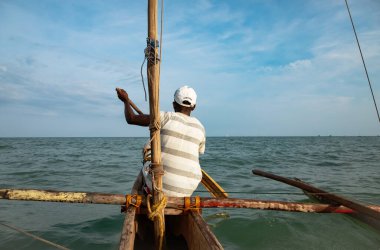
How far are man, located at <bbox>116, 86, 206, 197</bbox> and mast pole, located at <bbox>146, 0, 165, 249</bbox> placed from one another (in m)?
0.24

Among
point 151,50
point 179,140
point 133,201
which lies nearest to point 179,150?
point 179,140

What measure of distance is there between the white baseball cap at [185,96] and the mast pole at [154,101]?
0.41 metres

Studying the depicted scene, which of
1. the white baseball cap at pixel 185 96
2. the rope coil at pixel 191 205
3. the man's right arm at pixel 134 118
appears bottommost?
the rope coil at pixel 191 205

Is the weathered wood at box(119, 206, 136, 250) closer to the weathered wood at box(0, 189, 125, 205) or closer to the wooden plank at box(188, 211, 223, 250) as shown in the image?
the weathered wood at box(0, 189, 125, 205)

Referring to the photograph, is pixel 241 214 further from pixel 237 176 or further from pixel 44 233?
pixel 237 176

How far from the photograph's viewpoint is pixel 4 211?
534 centimetres

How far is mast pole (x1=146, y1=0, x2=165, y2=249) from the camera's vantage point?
6.90 ft

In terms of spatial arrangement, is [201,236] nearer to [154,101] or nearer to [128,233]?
[128,233]

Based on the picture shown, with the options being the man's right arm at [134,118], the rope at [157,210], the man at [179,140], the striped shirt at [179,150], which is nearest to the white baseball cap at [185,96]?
the man at [179,140]

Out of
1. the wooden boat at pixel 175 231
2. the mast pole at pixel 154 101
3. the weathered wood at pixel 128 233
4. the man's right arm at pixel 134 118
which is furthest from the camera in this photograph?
the man's right arm at pixel 134 118

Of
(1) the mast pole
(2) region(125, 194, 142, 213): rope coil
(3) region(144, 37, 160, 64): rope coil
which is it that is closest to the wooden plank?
(1) the mast pole

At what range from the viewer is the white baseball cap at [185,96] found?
260 cm

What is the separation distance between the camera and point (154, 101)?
7.23ft

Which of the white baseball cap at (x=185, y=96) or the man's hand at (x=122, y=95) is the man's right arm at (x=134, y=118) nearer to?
the man's hand at (x=122, y=95)
